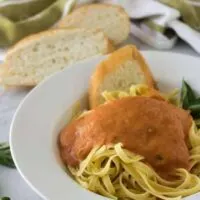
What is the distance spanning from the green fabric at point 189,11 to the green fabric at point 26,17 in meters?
0.38

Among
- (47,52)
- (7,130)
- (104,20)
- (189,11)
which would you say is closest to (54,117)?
(7,130)

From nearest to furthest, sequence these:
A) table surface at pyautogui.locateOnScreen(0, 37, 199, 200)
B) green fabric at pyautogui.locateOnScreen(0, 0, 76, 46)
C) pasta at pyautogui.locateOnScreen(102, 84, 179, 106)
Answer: table surface at pyautogui.locateOnScreen(0, 37, 199, 200) < pasta at pyautogui.locateOnScreen(102, 84, 179, 106) < green fabric at pyautogui.locateOnScreen(0, 0, 76, 46)

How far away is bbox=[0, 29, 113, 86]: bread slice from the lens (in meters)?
1.73

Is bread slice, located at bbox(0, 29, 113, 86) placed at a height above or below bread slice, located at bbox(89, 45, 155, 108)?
below

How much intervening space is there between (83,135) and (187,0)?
0.84m

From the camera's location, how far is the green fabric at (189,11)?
191 cm

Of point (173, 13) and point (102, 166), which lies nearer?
point (102, 166)

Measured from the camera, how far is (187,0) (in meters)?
1.93

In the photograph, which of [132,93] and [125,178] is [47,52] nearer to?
[132,93]

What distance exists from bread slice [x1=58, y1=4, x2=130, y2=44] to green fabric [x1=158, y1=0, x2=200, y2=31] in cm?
19

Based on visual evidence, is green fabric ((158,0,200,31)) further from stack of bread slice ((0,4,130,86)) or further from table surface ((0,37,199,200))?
stack of bread slice ((0,4,130,86))

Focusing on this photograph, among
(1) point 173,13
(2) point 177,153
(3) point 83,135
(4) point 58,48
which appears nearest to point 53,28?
(4) point 58,48

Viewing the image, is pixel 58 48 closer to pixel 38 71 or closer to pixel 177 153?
pixel 38 71

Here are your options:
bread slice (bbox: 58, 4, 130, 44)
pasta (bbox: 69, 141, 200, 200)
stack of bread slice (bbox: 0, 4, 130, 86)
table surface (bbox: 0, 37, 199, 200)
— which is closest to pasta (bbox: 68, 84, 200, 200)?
pasta (bbox: 69, 141, 200, 200)
